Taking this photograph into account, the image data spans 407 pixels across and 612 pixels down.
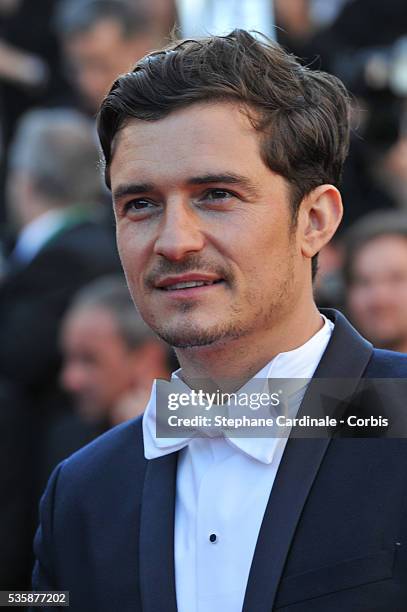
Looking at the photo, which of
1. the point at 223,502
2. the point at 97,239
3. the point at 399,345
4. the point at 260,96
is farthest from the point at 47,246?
the point at 223,502

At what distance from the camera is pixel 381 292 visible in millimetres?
4816

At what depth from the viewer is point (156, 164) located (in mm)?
2357

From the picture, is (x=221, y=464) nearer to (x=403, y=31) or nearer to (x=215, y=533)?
(x=215, y=533)

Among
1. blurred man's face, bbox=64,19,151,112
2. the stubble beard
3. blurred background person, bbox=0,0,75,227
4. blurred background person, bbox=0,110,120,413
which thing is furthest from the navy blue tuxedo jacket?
blurred background person, bbox=0,0,75,227

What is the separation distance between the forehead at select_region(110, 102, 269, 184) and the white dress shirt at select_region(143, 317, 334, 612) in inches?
16.7

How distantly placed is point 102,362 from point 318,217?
7.73 ft

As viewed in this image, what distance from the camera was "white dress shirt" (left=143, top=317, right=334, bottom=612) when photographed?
7.52 ft

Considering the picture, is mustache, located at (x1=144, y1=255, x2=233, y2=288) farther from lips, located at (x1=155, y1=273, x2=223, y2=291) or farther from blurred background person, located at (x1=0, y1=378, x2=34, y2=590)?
blurred background person, located at (x1=0, y1=378, x2=34, y2=590)

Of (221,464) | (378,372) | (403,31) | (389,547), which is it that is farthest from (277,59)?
(403,31)

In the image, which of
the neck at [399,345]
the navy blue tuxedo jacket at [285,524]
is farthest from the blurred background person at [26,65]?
the navy blue tuxedo jacket at [285,524]

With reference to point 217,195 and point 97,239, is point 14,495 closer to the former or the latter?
point 97,239

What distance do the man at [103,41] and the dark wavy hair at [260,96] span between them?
12.2 ft

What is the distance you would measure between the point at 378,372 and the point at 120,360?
7.81 ft

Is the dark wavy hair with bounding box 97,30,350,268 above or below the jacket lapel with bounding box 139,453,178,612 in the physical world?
above
